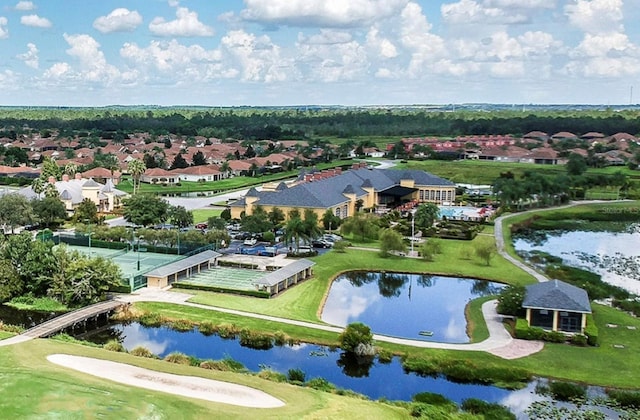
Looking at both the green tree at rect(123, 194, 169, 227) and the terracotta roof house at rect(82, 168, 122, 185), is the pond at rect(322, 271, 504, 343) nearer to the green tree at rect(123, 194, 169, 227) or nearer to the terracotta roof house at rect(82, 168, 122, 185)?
the green tree at rect(123, 194, 169, 227)

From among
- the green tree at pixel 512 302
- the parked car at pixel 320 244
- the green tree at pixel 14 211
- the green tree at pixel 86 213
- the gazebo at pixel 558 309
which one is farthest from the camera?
the green tree at pixel 86 213

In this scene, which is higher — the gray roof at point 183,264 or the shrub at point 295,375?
the gray roof at point 183,264

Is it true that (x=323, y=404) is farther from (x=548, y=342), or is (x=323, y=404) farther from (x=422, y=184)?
(x=422, y=184)

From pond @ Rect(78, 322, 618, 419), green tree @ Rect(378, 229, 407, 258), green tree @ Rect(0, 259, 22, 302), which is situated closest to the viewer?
pond @ Rect(78, 322, 618, 419)

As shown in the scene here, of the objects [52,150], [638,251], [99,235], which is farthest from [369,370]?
[52,150]

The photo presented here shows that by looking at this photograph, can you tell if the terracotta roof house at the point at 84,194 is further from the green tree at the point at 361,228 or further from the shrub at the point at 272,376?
the shrub at the point at 272,376

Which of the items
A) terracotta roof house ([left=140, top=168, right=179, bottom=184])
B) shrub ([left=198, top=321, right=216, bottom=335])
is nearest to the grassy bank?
shrub ([left=198, top=321, right=216, bottom=335])

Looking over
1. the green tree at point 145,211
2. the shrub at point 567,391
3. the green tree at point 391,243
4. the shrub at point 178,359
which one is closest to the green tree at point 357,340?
the shrub at point 178,359
